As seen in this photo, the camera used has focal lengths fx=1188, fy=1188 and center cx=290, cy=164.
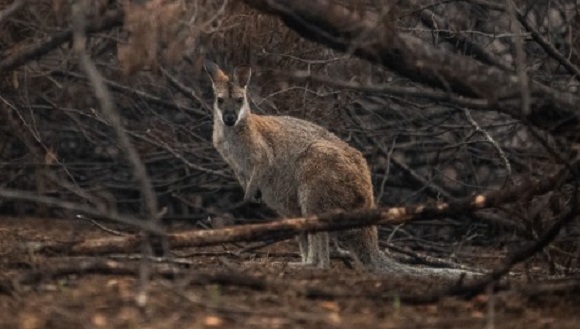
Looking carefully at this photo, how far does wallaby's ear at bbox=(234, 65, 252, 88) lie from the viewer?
927cm

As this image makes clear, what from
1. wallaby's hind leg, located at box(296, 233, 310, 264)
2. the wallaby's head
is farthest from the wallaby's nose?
wallaby's hind leg, located at box(296, 233, 310, 264)

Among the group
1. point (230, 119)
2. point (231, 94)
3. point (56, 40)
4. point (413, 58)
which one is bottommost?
point (230, 119)

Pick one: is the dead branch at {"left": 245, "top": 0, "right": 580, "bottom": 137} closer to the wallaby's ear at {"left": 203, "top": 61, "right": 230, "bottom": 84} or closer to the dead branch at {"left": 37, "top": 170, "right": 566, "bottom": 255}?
the dead branch at {"left": 37, "top": 170, "right": 566, "bottom": 255}

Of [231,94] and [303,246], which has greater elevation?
[231,94]

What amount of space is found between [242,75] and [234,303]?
380 cm

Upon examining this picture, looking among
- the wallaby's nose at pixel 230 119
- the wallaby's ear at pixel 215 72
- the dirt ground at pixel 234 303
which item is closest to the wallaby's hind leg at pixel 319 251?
the dirt ground at pixel 234 303

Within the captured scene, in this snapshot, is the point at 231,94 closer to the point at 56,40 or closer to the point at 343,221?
the point at 56,40

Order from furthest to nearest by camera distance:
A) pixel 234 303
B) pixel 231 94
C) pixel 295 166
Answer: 1. pixel 231 94
2. pixel 295 166
3. pixel 234 303

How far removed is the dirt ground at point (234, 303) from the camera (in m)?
5.42

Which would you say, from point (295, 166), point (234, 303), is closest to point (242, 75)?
point (295, 166)

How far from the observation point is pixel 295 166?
8.77 metres

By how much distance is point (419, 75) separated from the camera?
6812mm

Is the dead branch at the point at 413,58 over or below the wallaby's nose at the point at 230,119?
over

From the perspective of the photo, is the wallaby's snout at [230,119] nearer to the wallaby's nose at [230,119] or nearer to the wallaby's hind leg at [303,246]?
the wallaby's nose at [230,119]
